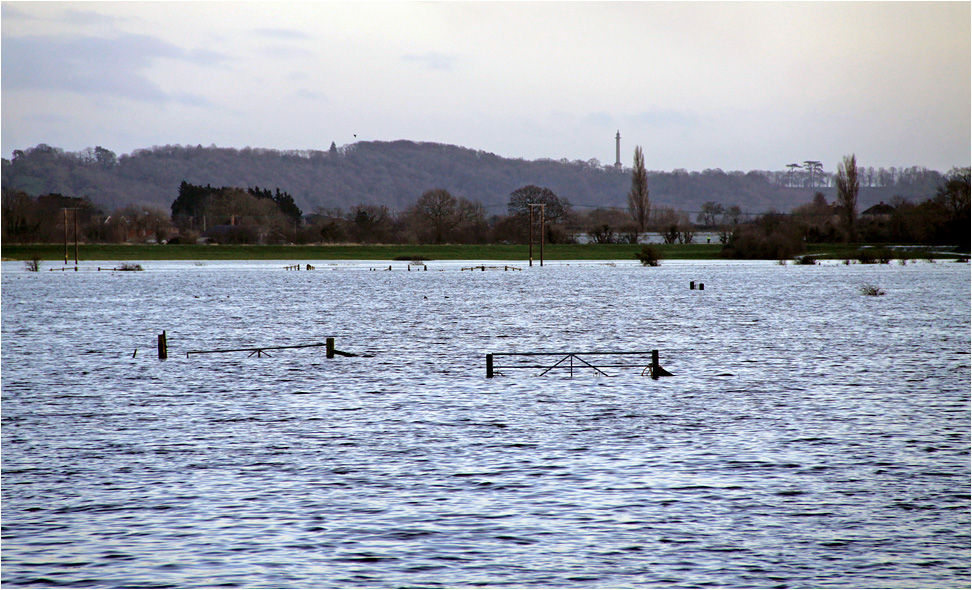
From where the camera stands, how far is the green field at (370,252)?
155750mm

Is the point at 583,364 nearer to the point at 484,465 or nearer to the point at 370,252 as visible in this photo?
the point at 484,465

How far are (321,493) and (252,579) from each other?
3685mm

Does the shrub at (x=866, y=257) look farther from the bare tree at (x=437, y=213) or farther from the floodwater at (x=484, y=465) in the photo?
the floodwater at (x=484, y=465)

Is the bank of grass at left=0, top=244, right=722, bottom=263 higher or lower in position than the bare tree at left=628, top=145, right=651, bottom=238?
lower

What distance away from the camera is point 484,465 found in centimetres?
1705

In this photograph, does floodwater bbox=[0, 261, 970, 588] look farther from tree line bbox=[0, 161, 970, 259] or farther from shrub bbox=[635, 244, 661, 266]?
tree line bbox=[0, 161, 970, 259]

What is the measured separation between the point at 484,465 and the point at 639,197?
172 meters

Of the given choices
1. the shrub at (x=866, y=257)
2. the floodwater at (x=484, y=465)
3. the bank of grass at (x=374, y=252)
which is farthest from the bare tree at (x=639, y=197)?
the floodwater at (x=484, y=465)

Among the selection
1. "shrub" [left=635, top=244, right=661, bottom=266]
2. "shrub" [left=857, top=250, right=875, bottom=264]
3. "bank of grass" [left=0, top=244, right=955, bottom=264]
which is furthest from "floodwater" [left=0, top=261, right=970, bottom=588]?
"bank of grass" [left=0, top=244, right=955, bottom=264]

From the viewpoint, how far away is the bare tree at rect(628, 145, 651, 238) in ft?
606

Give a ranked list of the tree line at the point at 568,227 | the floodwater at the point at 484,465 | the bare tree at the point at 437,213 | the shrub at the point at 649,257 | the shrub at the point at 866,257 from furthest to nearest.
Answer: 1. the bare tree at the point at 437,213
2. the tree line at the point at 568,227
3. the shrub at the point at 866,257
4. the shrub at the point at 649,257
5. the floodwater at the point at 484,465

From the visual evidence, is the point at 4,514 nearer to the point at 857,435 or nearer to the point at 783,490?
the point at 783,490

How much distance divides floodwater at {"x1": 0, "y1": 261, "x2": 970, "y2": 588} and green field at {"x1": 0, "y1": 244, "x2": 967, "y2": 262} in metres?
121

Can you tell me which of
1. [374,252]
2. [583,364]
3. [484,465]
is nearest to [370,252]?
[374,252]
